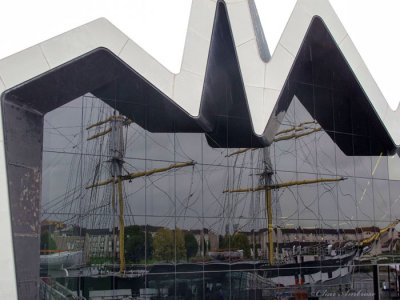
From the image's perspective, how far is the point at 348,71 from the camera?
19.4 m

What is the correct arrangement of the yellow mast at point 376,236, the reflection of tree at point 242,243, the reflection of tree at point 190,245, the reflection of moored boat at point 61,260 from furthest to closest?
the yellow mast at point 376,236
the reflection of tree at point 242,243
the reflection of tree at point 190,245
the reflection of moored boat at point 61,260

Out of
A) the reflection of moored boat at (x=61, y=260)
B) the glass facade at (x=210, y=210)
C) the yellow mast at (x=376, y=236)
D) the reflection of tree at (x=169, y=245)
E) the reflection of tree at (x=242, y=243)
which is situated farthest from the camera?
the yellow mast at (x=376, y=236)

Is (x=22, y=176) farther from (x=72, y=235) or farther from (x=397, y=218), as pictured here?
(x=397, y=218)

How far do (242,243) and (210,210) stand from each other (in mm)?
1608

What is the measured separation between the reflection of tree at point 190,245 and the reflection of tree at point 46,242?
3.95 meters

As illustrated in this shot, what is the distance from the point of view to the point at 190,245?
16.0 metres

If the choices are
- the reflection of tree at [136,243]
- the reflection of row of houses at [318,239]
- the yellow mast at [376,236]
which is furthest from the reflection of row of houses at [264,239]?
the reflection of tree at [136,243]

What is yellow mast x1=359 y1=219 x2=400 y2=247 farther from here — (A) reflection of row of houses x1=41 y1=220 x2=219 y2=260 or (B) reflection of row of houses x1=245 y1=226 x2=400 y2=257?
(A) reflection of row of houses x1=41 y1=220 x2=219 y2=260

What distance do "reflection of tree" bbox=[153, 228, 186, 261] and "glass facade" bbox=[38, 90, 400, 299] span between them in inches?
1.2

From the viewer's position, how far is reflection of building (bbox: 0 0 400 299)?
13648 millimetres

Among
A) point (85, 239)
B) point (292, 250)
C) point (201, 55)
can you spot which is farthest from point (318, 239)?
point (85, 239)

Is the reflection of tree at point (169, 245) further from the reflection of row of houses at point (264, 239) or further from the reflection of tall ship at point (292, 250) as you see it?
the reflection of tall ship at point (292, 250)

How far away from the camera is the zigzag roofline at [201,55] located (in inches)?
529

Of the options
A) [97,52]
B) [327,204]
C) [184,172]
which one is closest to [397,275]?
[327,204]
